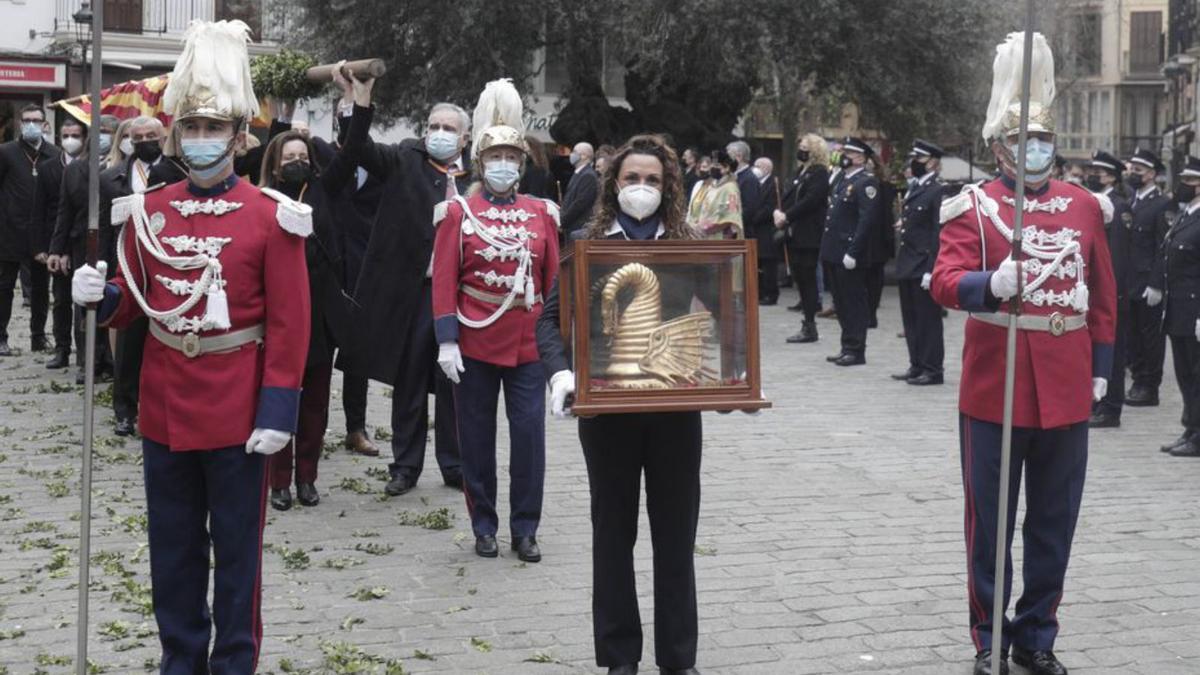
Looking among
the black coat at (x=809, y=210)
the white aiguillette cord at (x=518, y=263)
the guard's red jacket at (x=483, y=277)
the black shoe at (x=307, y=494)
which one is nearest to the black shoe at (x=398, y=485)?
the black shoe at (x=307, y=494)

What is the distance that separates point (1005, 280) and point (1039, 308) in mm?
584

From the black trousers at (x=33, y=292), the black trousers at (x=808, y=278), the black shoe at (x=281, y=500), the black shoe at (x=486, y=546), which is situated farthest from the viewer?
the black trousers at (x=808, y=278)

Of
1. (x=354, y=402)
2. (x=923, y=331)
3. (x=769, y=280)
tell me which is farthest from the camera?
(x=769, y=280)

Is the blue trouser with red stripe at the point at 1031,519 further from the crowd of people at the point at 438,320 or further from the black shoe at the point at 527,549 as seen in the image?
the black shoe at the point at 527,549

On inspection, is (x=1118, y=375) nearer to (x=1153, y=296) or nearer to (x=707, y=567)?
(x=1153, y=296)

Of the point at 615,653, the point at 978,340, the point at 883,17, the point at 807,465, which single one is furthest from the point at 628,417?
the point at 883,17

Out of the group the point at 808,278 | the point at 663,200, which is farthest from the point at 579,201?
the point at 663,200

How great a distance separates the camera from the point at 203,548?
216 inches

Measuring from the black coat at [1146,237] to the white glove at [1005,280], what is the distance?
8.51 metres

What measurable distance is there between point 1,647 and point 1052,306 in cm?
400

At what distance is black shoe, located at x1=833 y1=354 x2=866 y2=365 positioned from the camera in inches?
623

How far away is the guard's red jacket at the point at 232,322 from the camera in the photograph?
534 centimetres

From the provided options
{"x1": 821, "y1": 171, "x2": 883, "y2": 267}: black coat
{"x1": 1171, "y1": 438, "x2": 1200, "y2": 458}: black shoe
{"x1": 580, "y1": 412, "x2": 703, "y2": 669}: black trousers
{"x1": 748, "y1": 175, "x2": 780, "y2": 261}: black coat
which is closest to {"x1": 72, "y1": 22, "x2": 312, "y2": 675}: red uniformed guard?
{"x1": 580, "y1": 412, "x2": 703, "y2": 669}: black trousers

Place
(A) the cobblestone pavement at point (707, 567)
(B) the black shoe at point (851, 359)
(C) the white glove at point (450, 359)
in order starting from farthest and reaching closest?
(B) the black shoe at point (851, 359)
(C) the white glove at point (450, 359)
(A) the cobblestone pavement at point (707, 567)
